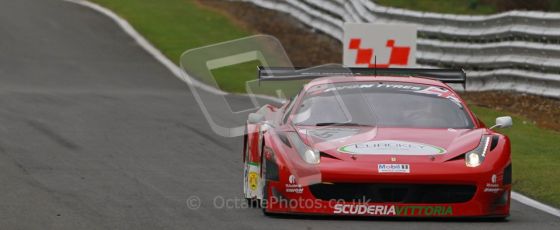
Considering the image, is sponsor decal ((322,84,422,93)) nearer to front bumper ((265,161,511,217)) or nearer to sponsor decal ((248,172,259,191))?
sponsor decal ((248,172,259,191))

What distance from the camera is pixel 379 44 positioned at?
1925 centimetres

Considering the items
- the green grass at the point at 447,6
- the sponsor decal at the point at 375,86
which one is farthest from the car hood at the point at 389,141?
the green grass at the point at 447,6

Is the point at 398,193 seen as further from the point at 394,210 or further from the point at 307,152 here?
the point at 307,152

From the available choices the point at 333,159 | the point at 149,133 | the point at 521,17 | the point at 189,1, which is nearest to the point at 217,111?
the point at 149,133

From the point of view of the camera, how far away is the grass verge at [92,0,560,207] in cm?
1240

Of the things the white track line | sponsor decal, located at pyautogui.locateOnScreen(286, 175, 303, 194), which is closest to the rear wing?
sponsor decal, located at pyautogui.locateOnScreen(286, 175, 303, 194)

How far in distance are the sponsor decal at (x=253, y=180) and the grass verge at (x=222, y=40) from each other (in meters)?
2.54

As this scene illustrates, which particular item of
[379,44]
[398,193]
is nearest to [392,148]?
[398,193]

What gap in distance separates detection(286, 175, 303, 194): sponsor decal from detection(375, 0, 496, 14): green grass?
2134cm

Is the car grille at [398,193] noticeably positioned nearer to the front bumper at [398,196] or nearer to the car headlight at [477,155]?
the front bumper at [398,196]

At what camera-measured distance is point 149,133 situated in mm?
15938

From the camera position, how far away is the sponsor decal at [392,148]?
9.27 m

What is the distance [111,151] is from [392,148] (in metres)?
5.35

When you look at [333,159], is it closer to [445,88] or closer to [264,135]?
[264,135]
